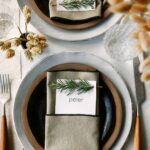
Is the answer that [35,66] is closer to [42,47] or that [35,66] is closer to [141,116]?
[42,47]

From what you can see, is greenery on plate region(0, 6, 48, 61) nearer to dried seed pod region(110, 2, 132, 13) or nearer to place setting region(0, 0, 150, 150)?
place setting region(0, 0, 150, 150)

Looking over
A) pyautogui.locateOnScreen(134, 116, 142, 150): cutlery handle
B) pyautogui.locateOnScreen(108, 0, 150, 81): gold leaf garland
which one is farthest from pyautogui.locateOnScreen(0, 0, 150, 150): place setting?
pyautogui.locateOnScreen(108, 0, 150, 81): gold leaf garland

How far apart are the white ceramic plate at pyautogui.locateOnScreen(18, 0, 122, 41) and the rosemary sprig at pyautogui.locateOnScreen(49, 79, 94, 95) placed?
0.10 metres

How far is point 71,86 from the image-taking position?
742 millimetres

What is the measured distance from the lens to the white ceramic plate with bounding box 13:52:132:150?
2.42 feet

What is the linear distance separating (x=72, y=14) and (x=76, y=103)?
0.21m

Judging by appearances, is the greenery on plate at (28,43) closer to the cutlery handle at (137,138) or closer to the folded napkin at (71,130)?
the folded napkin at (71,130)

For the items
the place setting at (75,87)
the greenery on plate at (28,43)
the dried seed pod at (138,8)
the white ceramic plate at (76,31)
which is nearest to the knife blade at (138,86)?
the place setting at (75,87)

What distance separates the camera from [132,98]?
761 millimetres

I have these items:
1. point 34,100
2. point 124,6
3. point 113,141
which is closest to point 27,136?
point 34,100

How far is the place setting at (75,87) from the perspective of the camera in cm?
73

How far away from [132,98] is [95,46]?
150mm

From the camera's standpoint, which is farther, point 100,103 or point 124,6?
point 100,103

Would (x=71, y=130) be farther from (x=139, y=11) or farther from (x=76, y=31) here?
(x=139, y=11)
